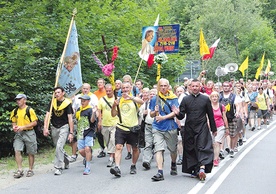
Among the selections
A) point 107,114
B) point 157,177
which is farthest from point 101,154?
point 157,177

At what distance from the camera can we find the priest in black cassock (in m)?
9.42

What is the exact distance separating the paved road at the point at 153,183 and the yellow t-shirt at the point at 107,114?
953 millimetres

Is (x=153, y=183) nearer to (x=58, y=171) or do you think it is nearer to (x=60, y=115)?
(x=58, y=171)

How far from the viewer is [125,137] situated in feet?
32.8

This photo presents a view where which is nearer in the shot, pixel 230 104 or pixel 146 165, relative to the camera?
pixel 146 165

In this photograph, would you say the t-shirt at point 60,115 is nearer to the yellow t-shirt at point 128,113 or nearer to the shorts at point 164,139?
the yellow t-shirt at point 128,113

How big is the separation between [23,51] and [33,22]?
2042mm

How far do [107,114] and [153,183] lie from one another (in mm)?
3063

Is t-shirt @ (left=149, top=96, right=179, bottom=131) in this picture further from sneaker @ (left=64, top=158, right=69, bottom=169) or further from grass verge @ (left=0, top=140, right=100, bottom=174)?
grass verge @ (left=0, top=140, right=100, bottom=174)

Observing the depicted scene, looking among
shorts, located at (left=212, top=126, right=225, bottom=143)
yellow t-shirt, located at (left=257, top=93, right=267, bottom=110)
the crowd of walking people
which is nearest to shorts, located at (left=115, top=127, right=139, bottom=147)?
the crowd of walking people

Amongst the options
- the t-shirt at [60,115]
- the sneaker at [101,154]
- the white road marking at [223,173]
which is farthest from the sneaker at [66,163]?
the white road marking at [223,173]

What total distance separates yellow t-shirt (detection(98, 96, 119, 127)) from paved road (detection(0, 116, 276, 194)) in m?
0.95

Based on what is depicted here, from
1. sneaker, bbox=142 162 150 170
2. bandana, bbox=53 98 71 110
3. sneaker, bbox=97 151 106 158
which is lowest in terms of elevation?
sneaker, bbox=97 151 106 158

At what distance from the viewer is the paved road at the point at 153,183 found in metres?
8.57
